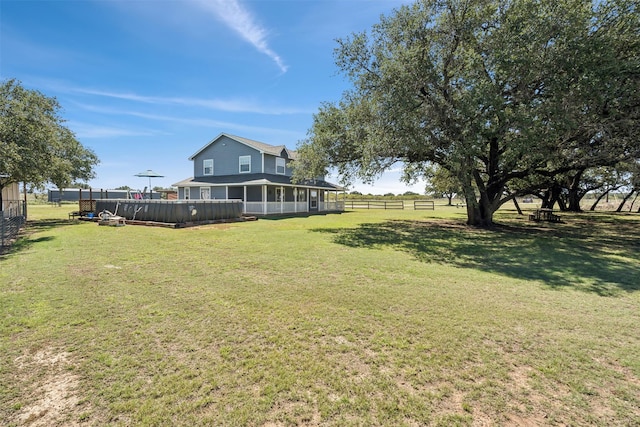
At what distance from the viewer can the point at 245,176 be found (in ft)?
77.4

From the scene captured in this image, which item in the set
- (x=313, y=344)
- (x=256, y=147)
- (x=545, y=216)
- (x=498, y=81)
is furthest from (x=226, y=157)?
(x=545, y=216)

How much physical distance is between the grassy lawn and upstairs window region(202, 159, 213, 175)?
19.3m

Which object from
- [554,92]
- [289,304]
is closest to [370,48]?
[554,92]

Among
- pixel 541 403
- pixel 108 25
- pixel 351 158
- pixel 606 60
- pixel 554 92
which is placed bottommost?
pixel 541 403

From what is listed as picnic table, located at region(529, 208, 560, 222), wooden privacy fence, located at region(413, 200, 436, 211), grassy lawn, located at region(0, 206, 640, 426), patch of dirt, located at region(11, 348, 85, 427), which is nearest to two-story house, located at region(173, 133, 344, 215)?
grassy lawn, located at region(0, 206, 640, 426)

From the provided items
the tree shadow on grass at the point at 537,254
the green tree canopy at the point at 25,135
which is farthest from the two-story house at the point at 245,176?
the tree shadow on grass at the point at 537,254

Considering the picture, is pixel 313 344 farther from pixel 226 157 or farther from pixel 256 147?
pixel 226 157

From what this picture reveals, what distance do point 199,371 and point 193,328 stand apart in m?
1.05

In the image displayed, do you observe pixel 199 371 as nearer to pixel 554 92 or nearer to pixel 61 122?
pixel 554 92

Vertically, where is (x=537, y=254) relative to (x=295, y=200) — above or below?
below

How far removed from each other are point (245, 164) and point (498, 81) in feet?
60.2

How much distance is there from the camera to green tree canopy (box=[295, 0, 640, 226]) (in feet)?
32.6

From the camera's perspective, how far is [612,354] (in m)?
3.29

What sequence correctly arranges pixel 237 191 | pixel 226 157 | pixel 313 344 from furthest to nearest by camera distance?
pixel 226 157 < pixel 237 191 < pixel 313 344
